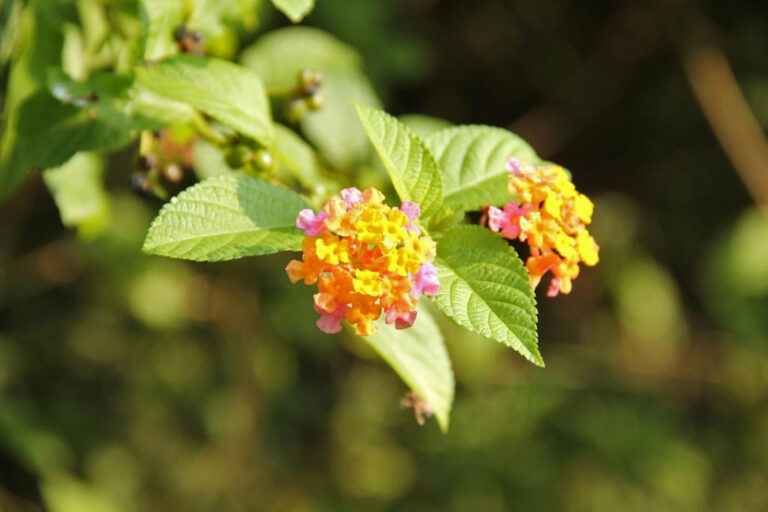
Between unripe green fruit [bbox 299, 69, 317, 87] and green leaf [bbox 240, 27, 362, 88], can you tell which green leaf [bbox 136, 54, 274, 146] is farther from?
green leaf [bbox 240, 27, 362, 88]

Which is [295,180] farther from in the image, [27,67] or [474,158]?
[27,67]

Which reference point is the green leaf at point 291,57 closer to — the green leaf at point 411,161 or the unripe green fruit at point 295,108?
the unripe green fruit at point 295,108

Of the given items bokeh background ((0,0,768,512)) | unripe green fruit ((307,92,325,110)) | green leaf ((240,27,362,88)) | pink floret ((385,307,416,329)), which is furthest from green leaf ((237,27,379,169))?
pink floret ((385,307,416,329))

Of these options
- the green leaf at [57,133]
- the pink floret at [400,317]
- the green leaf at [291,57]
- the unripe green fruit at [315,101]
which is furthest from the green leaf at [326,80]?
the pink floret at [400,317]

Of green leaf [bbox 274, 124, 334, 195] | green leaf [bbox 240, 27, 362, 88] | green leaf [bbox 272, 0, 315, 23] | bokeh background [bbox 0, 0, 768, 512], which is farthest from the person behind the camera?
bokeh background [bbox 0, 0, 768, 512]

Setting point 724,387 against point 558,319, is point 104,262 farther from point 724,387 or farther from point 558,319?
point 724,387

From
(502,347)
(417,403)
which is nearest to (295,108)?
(417,403)
